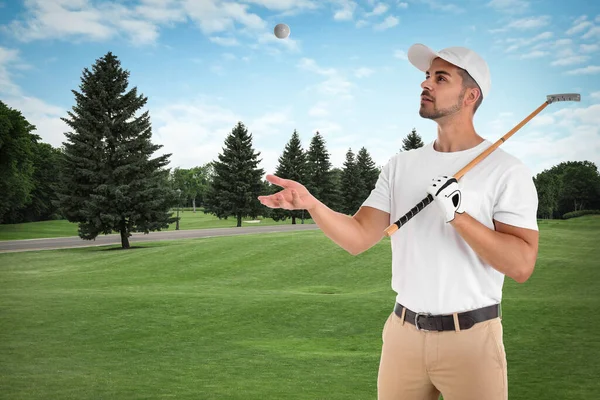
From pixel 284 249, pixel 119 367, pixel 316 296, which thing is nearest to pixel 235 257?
pixel 284 249

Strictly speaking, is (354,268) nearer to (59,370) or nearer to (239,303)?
(239,303)

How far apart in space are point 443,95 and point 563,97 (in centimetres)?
103

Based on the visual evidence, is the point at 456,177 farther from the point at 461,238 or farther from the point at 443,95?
the point at 443,95

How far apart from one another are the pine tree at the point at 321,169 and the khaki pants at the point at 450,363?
180 ft

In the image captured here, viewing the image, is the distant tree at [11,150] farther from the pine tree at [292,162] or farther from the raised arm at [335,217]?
the raised arm at [335,217]

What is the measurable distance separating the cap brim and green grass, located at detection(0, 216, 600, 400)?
14.1ft

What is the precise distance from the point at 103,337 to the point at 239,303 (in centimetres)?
351

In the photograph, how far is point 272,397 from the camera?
626cm

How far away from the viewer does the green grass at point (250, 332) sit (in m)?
7.00

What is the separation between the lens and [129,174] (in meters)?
33.5

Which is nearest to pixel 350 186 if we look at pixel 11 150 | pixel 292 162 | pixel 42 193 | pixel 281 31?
pixel 292 162

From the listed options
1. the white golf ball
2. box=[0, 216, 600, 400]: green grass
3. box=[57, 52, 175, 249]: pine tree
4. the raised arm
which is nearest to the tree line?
box=[57, 52, 175, 249]: pine tree

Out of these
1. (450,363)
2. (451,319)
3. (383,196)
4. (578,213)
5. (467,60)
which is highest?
(467,60)

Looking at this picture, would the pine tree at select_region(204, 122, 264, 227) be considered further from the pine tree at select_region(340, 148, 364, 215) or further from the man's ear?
the man's ear
